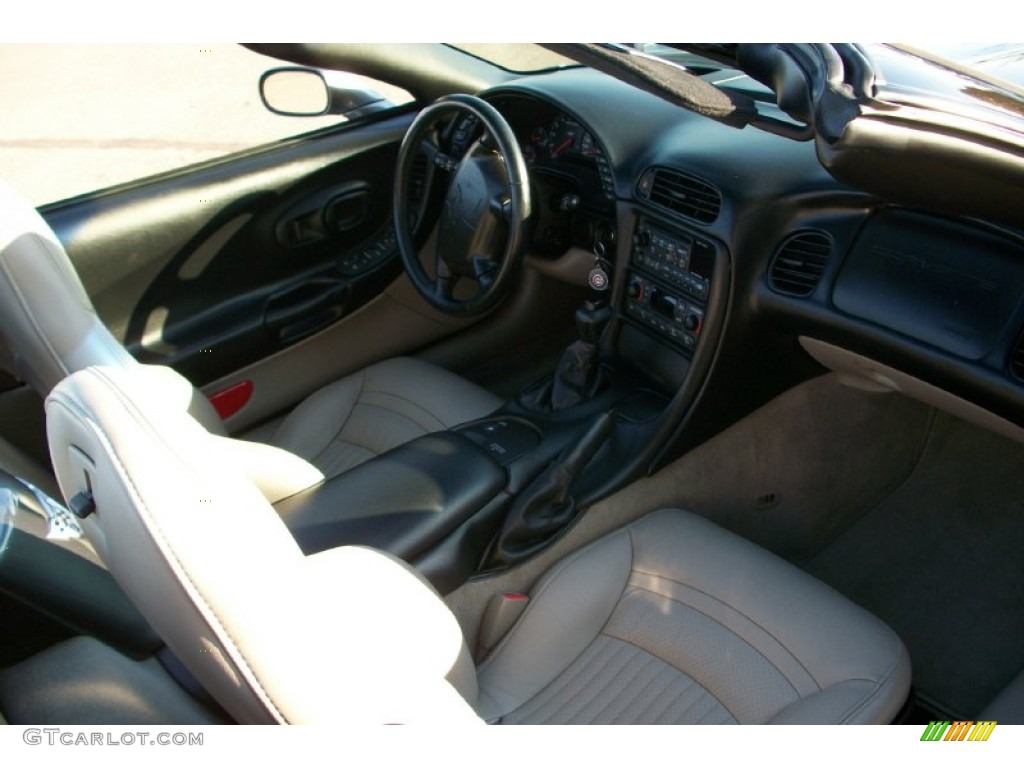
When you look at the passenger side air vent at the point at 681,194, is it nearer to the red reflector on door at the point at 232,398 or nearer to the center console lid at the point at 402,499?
the center console lid at the point at 402,499

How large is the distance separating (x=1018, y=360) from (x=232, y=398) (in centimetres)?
177

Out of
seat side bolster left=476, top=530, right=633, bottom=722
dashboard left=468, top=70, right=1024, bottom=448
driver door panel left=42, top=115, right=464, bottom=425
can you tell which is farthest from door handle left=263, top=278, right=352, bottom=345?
seat side bolster left=476, top=530, right=633, bottom=722

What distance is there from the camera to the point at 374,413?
2391 millimetres

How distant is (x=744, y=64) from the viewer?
167 cm

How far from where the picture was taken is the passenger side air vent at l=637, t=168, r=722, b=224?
2016 millimetres

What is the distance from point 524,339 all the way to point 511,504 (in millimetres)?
1084

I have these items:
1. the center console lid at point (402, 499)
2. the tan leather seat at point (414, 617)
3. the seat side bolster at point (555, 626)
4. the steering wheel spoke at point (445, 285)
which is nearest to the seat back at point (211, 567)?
the tan leather seat at point (414, 617)

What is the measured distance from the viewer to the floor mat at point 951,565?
Answer: 216 centimetres

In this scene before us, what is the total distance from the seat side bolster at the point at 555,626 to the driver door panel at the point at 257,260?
1.04 m

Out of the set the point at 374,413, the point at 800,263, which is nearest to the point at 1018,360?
the point at 800,263

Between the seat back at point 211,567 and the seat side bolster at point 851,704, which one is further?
the seat side bolster at point 851,704

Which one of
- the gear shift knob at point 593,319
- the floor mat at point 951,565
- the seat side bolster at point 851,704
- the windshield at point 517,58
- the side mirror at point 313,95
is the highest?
the windshield at point 517,58

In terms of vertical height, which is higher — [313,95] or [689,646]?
[313,95]
